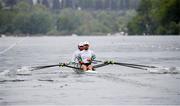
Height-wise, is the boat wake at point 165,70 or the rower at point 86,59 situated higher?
the rower at point 86,59

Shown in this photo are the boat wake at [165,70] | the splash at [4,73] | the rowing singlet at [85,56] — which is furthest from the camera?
the splash at [4,73]

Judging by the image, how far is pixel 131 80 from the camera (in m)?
28.2

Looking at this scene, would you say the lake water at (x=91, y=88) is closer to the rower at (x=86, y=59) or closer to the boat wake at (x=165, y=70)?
the boat wake at (x=165, y=70)

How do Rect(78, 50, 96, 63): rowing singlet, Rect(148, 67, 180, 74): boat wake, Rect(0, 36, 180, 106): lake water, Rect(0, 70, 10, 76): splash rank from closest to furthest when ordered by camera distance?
1. Rect(0, 36, 180, 106): lake water
2. Rect(148, 67, 180, 74): boat wake
3. Rect(78, 50, 96, 63): rowing singlet
4. Rect(0, 70, 10, 76): splash

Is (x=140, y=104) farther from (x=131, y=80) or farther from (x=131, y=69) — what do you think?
(x=131, y=69)

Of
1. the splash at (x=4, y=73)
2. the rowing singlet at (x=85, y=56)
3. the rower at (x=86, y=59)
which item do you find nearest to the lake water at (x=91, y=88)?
the splash at (x=4, y=73)

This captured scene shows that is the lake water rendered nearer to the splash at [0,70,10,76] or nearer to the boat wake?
the splash at [0,70,10,76]

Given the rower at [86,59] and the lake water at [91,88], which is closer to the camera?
the lake water at [91,88]

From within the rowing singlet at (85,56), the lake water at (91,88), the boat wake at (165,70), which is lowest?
the boat wake at (165,70)

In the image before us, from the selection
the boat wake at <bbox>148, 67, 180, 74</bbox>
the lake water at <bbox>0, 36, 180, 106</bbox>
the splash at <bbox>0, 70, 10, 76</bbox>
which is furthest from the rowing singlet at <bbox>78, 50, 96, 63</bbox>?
the splash at <bbox>0, 70, 10, 76</bbox>

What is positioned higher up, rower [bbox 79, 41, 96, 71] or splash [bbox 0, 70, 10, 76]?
rower [bbox 79, 41, 96, 71]

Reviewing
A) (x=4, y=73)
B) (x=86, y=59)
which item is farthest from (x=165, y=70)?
(x=4, y=73)

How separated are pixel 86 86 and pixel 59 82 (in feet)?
7.57

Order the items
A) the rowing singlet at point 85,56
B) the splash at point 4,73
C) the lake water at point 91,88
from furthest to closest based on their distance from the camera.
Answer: the splash at point 4,73 → the rowing singlet at point 85,56 → the lake water at point 91,88
